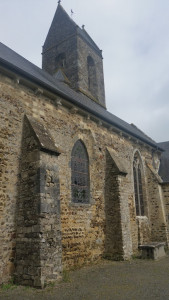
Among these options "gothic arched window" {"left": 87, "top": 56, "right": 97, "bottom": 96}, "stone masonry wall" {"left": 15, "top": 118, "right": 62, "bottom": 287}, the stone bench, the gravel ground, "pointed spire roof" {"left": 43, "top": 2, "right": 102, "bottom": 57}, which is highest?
"pointed spire roof" {"left": 43, "top": 2, "right": 102, "bottom": 57}

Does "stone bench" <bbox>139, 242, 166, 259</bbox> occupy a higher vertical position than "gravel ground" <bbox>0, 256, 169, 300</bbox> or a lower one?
higher

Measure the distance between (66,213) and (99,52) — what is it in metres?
14.6

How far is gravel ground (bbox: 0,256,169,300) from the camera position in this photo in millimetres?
4863

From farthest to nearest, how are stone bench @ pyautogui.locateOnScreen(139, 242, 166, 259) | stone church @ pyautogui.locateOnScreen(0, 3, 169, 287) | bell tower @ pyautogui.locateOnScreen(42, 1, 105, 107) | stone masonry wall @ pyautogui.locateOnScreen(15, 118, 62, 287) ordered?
bell tower @ pyautogui.locateOnScreen(42, 1, 105, 107) → stone bench @ pyautogui.locateOnScreen(139, 242, 166, 259) → stone church @ pyautogui.locateOnScreen(0, 3, 169, 287) → stone masonry wall @ pyautogui.locateOnScreen(15, 118, 62, 287)

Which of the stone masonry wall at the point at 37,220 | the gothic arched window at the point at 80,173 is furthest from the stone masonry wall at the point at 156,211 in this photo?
the stone masonry wall at the point at 37,220

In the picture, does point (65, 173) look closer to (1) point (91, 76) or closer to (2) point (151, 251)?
(2) point (151, 251)

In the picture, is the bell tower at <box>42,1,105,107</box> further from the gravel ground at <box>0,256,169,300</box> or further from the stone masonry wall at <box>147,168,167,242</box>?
the gravel ground at <box>0,256,169,300</box>

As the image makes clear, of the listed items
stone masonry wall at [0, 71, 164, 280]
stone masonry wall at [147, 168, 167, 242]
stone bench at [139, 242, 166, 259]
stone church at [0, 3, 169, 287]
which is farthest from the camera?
stone masonry wall at [147, 168, 167, 242]

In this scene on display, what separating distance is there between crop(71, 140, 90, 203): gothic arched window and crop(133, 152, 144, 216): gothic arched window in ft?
14.1

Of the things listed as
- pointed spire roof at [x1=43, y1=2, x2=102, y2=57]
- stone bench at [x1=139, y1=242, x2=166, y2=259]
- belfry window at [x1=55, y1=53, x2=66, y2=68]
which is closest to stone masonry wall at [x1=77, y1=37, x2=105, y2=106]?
pointed spire roof at [x1=43, y1=2, x2=102, y2=57]

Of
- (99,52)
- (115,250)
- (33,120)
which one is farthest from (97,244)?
(99,52)

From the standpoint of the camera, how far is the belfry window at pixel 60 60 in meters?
16.2

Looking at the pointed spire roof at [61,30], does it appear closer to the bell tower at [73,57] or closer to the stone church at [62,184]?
the bell tower at [73,57]

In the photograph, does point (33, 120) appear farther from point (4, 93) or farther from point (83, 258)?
point (83, 258)
